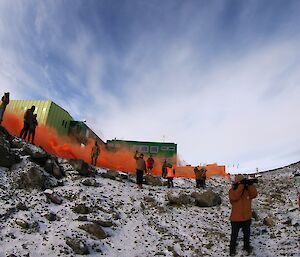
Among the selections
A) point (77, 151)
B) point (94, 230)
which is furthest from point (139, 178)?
point (77, 151)

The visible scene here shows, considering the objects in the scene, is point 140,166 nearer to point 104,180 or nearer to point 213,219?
point 104,180

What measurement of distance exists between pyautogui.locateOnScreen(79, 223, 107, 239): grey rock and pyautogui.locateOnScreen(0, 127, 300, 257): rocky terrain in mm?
26

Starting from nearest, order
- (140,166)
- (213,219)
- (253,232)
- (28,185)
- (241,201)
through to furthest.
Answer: (241,201) < (253,232) < (28,185) < (213,219) < (140,166)

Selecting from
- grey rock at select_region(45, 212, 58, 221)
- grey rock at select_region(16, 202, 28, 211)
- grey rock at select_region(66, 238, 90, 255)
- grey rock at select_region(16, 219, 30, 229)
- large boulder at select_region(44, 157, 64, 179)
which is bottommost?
grey rock at select_region(66, 238, 90, 255)

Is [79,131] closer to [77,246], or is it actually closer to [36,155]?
[36,155]

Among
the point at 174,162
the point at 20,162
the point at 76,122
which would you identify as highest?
the point at 76,122

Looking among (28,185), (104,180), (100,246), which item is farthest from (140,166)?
(100,246)

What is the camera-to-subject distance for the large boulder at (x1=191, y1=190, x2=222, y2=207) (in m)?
12.8

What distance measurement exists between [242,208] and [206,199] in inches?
217

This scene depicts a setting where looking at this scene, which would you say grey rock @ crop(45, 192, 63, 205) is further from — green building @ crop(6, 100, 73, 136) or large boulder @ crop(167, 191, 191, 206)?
green building @ crop(6, 100, 73, 136)

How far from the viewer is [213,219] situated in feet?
36.2

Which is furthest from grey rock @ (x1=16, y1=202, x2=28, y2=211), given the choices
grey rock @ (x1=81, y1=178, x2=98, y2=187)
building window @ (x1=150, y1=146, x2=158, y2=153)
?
building window @ (x1=150, y1=146, x2=158, y2=153)

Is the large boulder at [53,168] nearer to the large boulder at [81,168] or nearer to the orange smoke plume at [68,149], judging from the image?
the large boulder at [81,168]

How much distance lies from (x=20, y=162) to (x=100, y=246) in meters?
5.39
